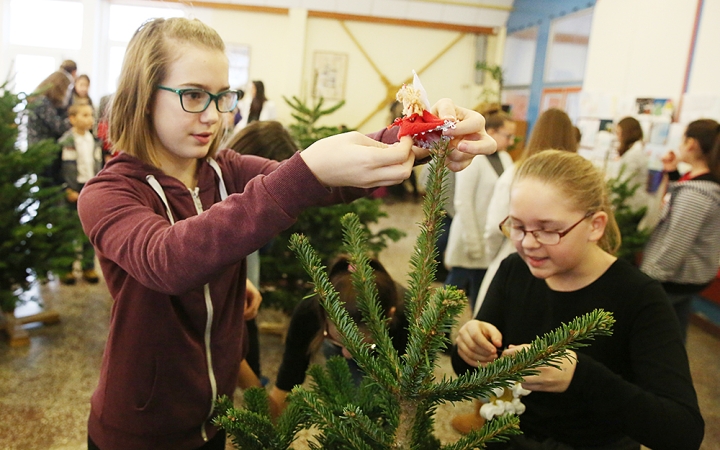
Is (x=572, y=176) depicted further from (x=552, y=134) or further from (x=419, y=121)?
(x=552, y=134)

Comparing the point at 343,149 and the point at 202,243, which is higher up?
the point at 343,149

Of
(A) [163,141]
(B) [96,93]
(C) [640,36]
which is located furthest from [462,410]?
(B) [96,93]

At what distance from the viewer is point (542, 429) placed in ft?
5.04

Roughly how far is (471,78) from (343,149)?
41.4 feet

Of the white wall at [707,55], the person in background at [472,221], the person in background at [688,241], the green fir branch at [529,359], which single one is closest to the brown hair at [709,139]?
the person in background at [688,241]

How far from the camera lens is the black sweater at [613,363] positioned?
127 cm

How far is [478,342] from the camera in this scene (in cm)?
134

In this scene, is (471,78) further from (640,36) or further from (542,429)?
(542,429)

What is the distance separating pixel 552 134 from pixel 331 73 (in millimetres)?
9724

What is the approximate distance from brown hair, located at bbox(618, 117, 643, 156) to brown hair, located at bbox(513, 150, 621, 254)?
4109 millimetres

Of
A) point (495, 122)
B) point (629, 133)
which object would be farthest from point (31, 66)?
point (629, 133)

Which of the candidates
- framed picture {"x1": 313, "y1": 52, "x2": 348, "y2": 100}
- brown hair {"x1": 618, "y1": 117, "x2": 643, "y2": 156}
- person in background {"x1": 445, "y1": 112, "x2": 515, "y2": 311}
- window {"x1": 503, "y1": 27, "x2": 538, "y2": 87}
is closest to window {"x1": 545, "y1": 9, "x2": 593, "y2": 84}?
window {"x1": 503, "y1": 27, "x2": 538, "y2": 87}

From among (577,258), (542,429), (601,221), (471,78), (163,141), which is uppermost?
(471,78)

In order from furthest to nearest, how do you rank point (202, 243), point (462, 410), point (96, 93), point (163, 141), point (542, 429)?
point (96, 93), point (462, 410), point (542, 429), point (163, 141), point (202, 243)
